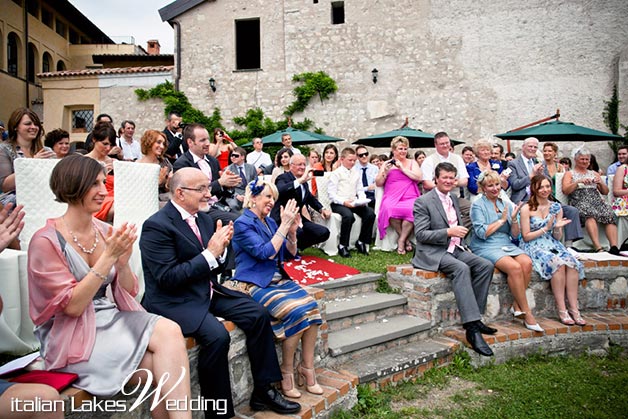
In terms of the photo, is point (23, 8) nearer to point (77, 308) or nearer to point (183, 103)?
point (183, 103)

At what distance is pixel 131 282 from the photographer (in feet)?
9.31

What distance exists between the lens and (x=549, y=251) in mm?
5754

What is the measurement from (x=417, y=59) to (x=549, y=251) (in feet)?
32.9

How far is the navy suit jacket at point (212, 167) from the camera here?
5.53 metres

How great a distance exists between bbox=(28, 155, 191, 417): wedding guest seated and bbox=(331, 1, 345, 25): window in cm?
1394

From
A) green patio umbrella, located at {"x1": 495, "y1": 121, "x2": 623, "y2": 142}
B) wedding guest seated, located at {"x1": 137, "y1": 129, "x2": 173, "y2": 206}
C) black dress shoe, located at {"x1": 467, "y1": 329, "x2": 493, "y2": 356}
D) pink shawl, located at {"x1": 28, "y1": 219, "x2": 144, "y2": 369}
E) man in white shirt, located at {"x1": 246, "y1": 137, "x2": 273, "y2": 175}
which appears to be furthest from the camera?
man in white shirt, located at {"x1": 246, "y1": 137, "x2": 273, "y2": 175}

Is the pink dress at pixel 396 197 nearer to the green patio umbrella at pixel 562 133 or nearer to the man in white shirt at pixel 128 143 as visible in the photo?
the green patio umbrella at pixel 562 133

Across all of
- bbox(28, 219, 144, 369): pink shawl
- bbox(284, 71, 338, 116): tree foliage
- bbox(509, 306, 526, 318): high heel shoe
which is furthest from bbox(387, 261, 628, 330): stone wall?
bbox(284, 71, 338, 116): tree foliage

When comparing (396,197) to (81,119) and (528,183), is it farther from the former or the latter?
(81,119)

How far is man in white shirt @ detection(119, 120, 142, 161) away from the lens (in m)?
7.19

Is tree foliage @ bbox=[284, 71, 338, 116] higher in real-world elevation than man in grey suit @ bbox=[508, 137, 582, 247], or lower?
higher

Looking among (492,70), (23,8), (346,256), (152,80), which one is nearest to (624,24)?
(492,70)

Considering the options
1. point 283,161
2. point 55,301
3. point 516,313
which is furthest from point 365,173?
point 55,301

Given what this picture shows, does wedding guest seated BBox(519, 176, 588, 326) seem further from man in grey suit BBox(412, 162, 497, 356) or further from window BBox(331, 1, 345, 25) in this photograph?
window BBox(331, 1, 345, 25)
